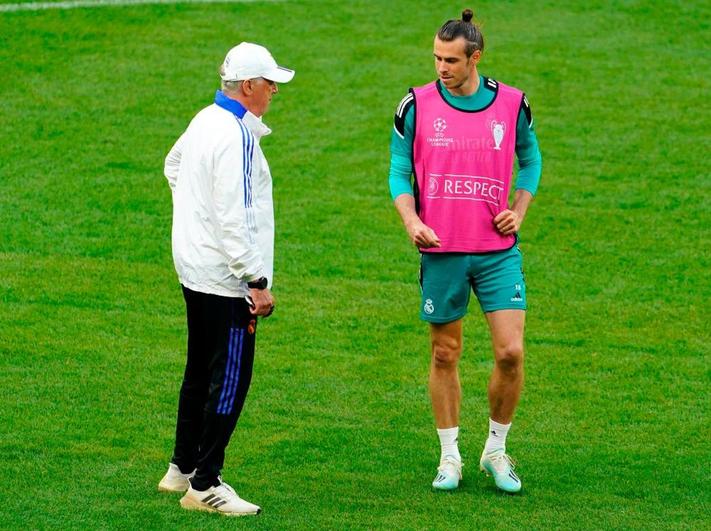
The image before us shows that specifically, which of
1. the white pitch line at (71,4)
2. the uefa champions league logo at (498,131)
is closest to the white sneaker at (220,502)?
the uefa champions league logo at (498,131)

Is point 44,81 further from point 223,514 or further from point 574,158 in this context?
point 223,514

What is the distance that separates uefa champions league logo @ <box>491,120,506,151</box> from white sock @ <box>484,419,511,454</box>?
144 cm

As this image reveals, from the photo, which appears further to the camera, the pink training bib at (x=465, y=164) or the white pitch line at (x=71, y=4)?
the white pitch line at (x=71, y=4)

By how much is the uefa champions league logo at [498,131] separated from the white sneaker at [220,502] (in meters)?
2.11

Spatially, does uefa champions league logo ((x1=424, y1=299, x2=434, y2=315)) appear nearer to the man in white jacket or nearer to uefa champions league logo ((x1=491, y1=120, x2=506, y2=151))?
uefa champions league logo ((x1=491, y1=120, x2=506, y2=151))

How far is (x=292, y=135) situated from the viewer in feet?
46.5

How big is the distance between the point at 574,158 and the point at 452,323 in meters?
7.06

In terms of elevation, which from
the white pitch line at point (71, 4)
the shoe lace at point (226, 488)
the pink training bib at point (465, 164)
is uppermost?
the white pitch line at point (71, 4)

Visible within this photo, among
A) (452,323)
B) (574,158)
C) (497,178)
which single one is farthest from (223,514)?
(574,158)

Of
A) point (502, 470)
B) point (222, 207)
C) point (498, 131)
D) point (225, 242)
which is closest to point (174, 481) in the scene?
point (225, 242)

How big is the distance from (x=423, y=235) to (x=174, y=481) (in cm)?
171

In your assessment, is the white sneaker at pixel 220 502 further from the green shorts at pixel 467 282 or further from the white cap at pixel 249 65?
the white cap at pixel 249 65

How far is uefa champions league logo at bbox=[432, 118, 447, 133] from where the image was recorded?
22.2ft

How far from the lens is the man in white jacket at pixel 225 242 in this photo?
6.10 meters
